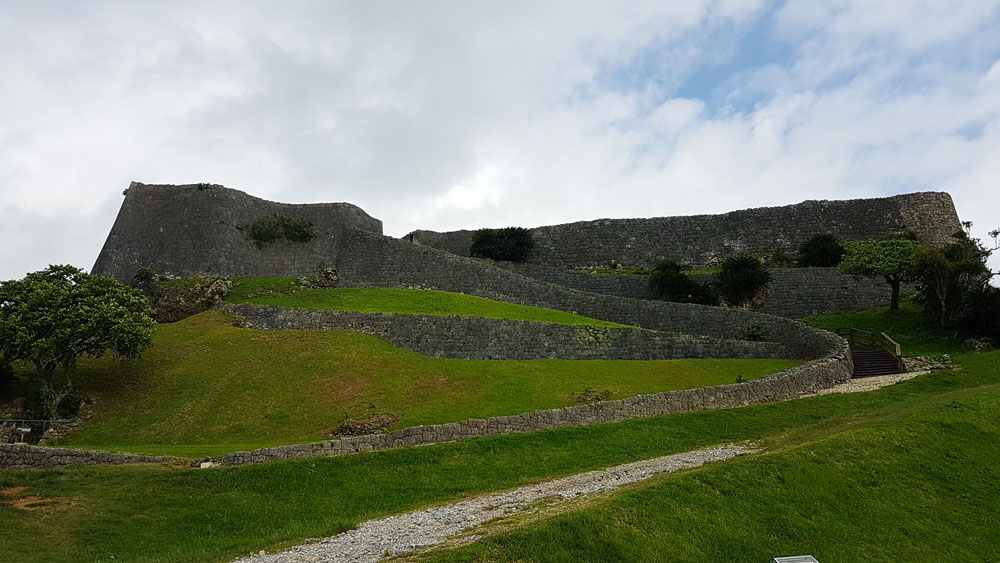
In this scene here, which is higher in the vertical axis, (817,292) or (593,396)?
(817,292)

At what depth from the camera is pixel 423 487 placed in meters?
15.0

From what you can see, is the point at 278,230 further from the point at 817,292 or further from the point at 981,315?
the point at 981,315

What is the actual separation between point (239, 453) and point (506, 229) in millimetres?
42150

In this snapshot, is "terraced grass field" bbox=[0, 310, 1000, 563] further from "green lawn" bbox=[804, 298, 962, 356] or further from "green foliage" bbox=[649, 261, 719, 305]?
"green foliage" bbox=[649, 261, 719, 305]

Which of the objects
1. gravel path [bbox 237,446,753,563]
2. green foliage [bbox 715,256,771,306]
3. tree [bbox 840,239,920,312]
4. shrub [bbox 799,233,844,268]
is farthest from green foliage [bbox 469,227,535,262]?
gravel path [bbox 237,446,753,563]

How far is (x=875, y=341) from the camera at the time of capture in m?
31.6

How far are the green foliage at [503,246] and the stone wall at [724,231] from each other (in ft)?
6.55

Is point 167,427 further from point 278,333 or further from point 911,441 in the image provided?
point 911,441

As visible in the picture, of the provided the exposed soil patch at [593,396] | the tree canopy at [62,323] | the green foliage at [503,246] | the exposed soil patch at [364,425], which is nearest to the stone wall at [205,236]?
the green foliage at [503,246]

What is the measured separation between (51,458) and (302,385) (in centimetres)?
965

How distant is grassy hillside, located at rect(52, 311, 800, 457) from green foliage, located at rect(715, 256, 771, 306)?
14.3 meters

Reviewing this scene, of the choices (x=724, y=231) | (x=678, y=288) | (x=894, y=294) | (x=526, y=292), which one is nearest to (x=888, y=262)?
(x=894, y=294)

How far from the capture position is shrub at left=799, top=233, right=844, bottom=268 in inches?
1837

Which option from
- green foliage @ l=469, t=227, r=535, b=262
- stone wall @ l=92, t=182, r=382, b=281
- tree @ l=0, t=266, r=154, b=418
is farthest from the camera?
green foliage @ l=469, t=227, r=535, b=262
